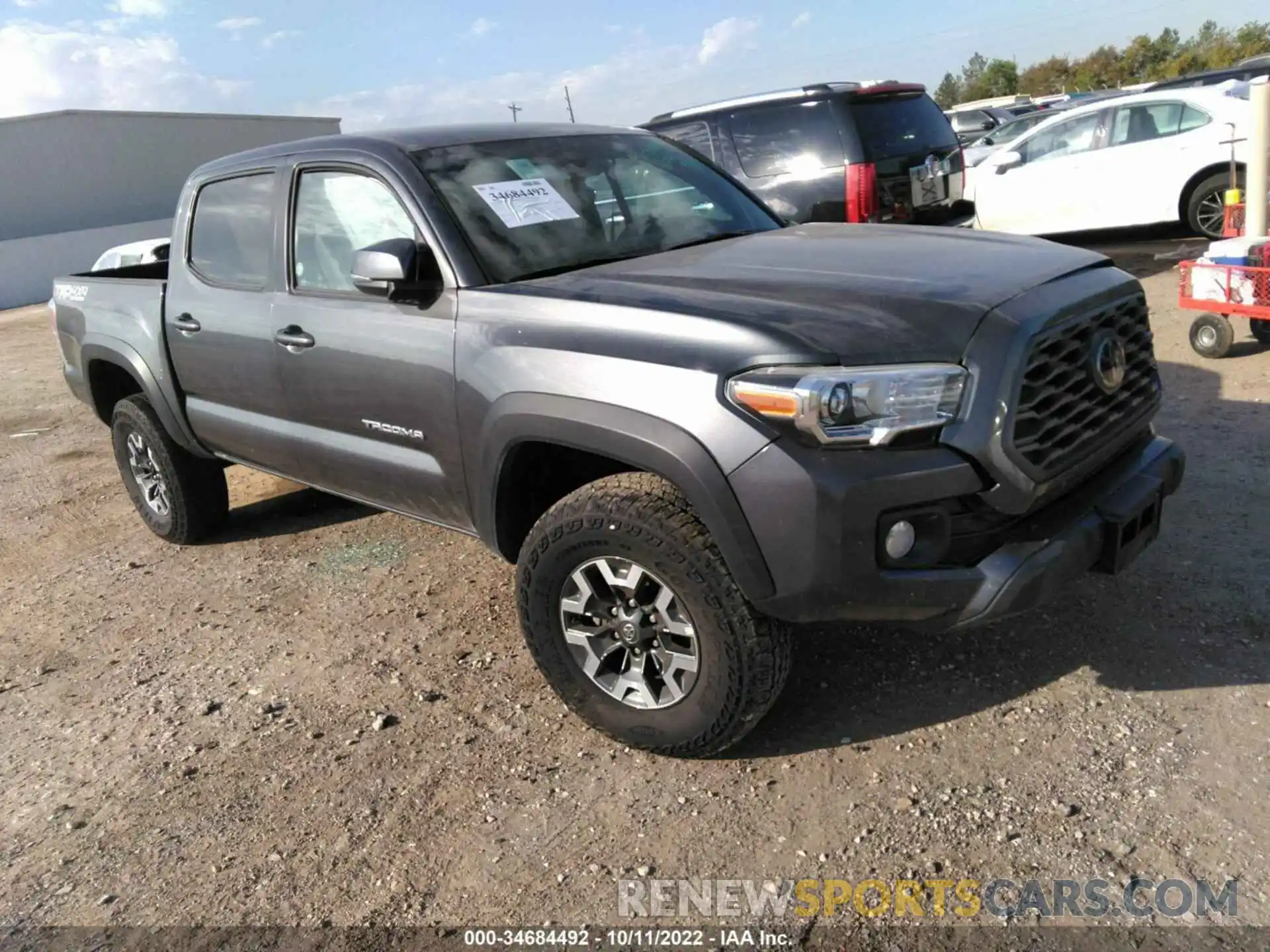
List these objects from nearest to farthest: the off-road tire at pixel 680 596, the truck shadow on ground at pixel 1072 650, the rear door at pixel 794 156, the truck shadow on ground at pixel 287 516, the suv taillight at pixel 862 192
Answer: the off-road tire at pixel 680 596
the truck shadow on ground at pixel 1072 650
the truck shadow on ground at pixel 287 516
the suv taillight at pixel 862 192
the rear door at pixel 794 156

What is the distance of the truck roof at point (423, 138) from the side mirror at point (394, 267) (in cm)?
51

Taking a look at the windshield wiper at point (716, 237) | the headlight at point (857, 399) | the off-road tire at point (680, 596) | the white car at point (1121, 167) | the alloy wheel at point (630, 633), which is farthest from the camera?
the white car at point (1121, 167)

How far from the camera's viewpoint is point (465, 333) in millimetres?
3244

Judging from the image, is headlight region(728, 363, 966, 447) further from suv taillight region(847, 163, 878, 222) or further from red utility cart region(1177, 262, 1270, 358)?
suv taillight region(847, 163, 878, 222)

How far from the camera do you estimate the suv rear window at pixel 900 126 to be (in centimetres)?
743

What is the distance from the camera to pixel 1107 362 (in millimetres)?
2969

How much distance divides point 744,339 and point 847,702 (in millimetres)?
1321

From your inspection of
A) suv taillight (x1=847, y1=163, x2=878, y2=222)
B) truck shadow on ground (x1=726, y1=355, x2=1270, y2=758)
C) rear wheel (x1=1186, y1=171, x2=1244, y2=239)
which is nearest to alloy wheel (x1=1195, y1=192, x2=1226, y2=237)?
rear wheel (x1=1186, y1=171, x2=1244, y2=239)

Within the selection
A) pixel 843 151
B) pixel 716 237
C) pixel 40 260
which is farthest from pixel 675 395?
pixel 40 260

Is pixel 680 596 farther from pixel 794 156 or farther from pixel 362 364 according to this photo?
pixel 794 156

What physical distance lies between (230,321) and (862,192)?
4614 mm

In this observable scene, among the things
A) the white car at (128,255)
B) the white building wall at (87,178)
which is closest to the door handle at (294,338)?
the white car at (128,255)

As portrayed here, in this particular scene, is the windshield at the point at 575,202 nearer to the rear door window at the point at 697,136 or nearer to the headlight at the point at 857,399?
the headlight at the point at 857,399

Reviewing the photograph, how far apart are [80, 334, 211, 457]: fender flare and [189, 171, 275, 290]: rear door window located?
0.63 m
